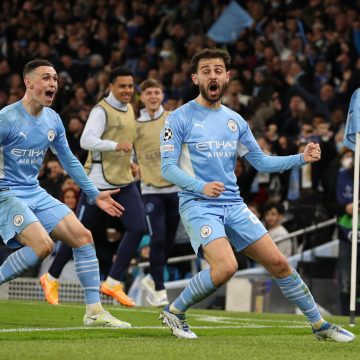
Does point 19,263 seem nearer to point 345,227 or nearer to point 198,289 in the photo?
point 198,289

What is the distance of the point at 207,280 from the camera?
8430mm

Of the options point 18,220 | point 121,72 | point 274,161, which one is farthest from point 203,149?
point 121,72

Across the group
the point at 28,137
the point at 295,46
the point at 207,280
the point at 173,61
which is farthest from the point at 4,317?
the point at 173,61

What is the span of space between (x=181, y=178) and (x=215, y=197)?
296 millimetres

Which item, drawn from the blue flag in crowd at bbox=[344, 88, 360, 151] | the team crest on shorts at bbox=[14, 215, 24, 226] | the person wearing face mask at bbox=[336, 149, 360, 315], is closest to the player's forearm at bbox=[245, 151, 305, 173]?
the team crest on shorts at bbox=[14, 215, 24, 226]

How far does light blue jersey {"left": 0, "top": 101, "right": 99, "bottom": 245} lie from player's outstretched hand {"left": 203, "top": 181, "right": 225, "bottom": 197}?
170cm

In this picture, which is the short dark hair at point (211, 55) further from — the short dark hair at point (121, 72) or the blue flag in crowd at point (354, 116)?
the short dark hair at point (121, 72)

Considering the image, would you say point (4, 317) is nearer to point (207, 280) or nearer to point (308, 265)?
point (207, 280)

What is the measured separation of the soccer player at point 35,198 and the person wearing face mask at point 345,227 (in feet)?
17.6

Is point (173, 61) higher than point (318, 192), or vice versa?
point (173, 61)

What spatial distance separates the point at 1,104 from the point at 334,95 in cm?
783

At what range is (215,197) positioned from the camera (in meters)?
8.41

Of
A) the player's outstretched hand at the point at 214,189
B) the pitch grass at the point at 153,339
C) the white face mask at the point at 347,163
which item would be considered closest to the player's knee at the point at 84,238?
the pitch grass at the point at 153,339

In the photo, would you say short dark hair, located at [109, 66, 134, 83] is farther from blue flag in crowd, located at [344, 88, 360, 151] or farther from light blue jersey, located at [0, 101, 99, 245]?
light blue jersey, located at [0, 101, 99, 245]
